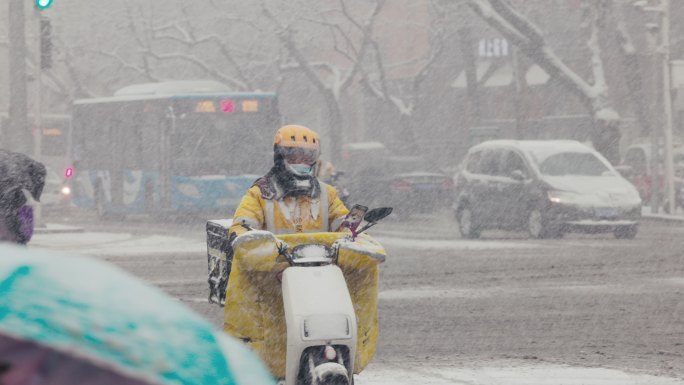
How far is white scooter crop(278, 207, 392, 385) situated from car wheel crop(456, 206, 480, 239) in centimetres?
1818

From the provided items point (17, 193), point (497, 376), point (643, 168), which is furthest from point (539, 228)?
point (17, 193)

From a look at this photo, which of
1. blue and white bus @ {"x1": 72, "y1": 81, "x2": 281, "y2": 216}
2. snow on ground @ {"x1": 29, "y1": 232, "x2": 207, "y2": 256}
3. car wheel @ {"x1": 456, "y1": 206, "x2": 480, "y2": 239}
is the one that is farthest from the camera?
blue and white bus @ {"x1": 72, "y1": 81, "x2": 281, "y2": 216}

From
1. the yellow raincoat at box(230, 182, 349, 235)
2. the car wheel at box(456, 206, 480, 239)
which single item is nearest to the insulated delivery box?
the yellow raincoat at box(230, 182, 349, 235)

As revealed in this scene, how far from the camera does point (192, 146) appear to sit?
3002 cm

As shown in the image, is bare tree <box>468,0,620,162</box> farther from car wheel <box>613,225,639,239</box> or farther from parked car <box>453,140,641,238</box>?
car wheel <box>613,225,639,239</box>

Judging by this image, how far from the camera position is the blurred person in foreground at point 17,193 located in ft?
19.6

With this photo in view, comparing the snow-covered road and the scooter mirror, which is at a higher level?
the scooter mirror

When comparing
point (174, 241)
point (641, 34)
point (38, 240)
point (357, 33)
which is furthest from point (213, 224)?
point (357, 33)

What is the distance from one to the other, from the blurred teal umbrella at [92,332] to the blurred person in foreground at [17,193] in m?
4.66

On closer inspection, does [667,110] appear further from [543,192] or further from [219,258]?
[219,258]

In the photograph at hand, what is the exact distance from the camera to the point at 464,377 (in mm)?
8781

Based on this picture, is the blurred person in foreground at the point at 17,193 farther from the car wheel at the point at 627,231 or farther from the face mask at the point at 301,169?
the car wheel at the point at 627,231

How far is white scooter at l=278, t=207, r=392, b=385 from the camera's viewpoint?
599 centimetres

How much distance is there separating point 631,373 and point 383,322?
3.37 metres
